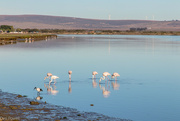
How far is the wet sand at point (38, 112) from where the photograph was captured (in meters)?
15.4

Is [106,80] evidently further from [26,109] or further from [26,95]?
[26,109]

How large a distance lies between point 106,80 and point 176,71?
10114mm

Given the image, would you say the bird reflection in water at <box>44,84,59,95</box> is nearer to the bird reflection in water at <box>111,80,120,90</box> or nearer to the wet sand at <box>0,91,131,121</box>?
the wet sand at <box>0,91,131,121</box>

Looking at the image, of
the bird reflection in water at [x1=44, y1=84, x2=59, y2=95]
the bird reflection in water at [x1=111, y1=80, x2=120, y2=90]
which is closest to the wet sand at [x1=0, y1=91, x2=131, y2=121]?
the bird reflection in water at [x1=44, y1=84, x2=59, y2=95]

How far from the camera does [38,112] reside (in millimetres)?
16438

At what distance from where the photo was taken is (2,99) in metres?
19.0

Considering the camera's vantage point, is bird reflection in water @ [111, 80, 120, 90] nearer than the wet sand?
No

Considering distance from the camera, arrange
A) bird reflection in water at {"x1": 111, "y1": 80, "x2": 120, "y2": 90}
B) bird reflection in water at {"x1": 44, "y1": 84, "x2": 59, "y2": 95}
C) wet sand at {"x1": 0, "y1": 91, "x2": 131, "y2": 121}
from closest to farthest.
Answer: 1. wet sand at {"x1": 0, "y1": 91, "x2": 131, "y2": 121}
2. bird reflection in water at {"x1": 44, "y1": 84, "x2": 59, "y2": 95}
3. bird reflection in water at {"x1": 111, "y1": 80, "x2": 120, "y2": 90}

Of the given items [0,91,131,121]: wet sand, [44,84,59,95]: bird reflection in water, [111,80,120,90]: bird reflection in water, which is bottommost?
[111,80,120,90]: bird reflection in water

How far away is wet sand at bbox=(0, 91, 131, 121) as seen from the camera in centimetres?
1538

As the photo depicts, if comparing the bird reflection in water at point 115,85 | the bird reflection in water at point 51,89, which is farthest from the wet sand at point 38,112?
the bird reflection in water at point 115,85

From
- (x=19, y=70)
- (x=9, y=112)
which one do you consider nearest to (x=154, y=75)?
(x=19, y=70)

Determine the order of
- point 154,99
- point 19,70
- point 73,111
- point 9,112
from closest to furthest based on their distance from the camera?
1. point 9,112
2. point 73,111
3. point 154,99
4. point 19,70

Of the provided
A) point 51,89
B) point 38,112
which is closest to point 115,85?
point 51,89
